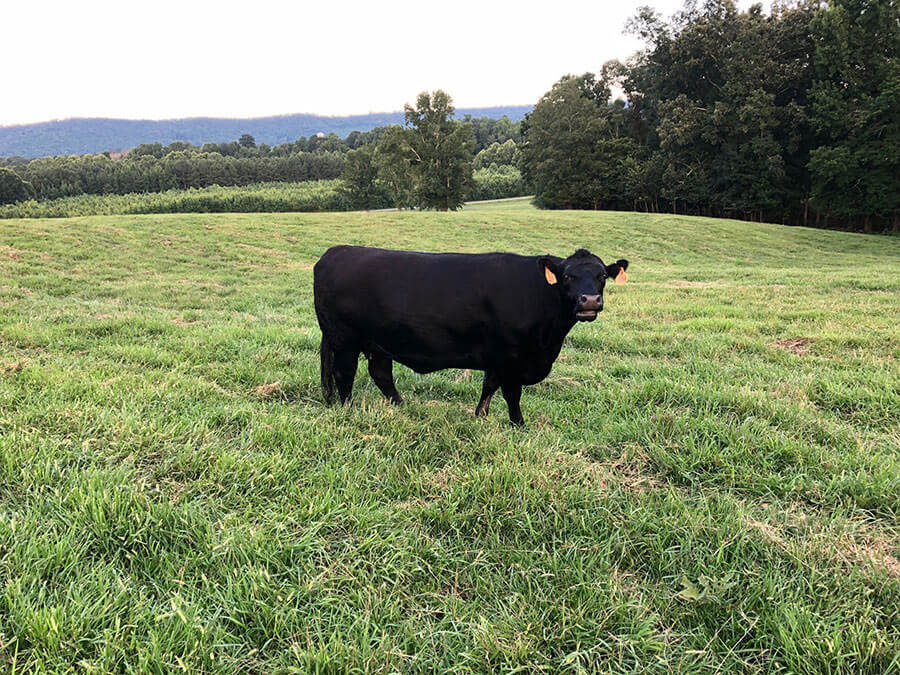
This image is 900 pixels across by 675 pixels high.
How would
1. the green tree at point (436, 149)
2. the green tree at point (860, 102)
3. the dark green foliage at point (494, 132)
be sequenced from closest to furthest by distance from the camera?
the green tree at point (860, 102) < the green tree at point (436, 149) < the dark green foliage at point (494, 132)

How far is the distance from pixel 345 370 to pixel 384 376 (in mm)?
443

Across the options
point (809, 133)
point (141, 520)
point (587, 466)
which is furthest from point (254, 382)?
point (809, 133)

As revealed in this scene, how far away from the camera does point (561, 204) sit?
56531 mm

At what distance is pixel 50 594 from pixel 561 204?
196 ft

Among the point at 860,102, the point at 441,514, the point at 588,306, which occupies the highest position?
the point at 860,102

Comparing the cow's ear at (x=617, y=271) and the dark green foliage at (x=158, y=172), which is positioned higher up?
the dark green foliage at (x=158, y=172)

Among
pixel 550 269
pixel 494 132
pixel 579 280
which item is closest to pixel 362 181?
pixel 550 269

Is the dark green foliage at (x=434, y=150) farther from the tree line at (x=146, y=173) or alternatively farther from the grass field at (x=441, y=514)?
the grass field at (x=441, y=514)

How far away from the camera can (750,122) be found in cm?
3831

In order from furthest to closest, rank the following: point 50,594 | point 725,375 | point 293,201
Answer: point 293,201, point 725,375, point 50,594

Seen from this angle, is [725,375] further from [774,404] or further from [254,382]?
[254,382]

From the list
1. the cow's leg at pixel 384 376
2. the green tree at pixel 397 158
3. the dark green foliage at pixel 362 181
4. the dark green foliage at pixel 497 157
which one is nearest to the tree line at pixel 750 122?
the green tree at pixel 397 158

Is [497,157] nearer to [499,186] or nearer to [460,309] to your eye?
[499,186]

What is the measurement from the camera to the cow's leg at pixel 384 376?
471 cm
